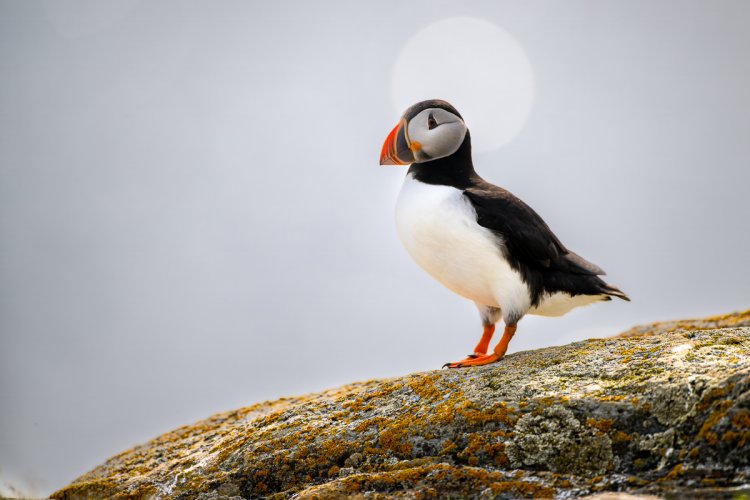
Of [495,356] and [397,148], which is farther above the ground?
[397,148]

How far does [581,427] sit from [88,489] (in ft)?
14.3

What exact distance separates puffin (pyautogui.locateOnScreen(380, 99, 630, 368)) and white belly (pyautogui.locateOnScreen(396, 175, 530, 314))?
1cm

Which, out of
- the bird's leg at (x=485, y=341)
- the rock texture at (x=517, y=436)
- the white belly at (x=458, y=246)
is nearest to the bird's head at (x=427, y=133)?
the white belly at (x=458, y=246)

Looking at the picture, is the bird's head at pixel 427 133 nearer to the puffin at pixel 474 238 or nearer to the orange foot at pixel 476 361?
the puffin at pixel 474 238

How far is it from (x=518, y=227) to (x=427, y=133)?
147cm

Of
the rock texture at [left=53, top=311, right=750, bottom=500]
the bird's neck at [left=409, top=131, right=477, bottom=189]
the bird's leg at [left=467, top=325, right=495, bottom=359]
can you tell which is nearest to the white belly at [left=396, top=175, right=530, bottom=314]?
the bird's neck at [left=409, top=131, right=477, bottom=189]

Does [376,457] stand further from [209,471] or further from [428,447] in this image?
[209,471]

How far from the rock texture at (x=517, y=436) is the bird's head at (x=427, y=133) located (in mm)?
2546

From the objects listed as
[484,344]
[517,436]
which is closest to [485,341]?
[484,344]

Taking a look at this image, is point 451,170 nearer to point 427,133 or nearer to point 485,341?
point 427,133

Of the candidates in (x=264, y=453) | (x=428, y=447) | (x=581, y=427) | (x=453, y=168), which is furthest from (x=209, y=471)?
(x=453, y=168)

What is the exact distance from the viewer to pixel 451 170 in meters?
7.63

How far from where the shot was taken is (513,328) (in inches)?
279

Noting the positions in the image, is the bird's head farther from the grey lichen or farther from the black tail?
the grey lichen
